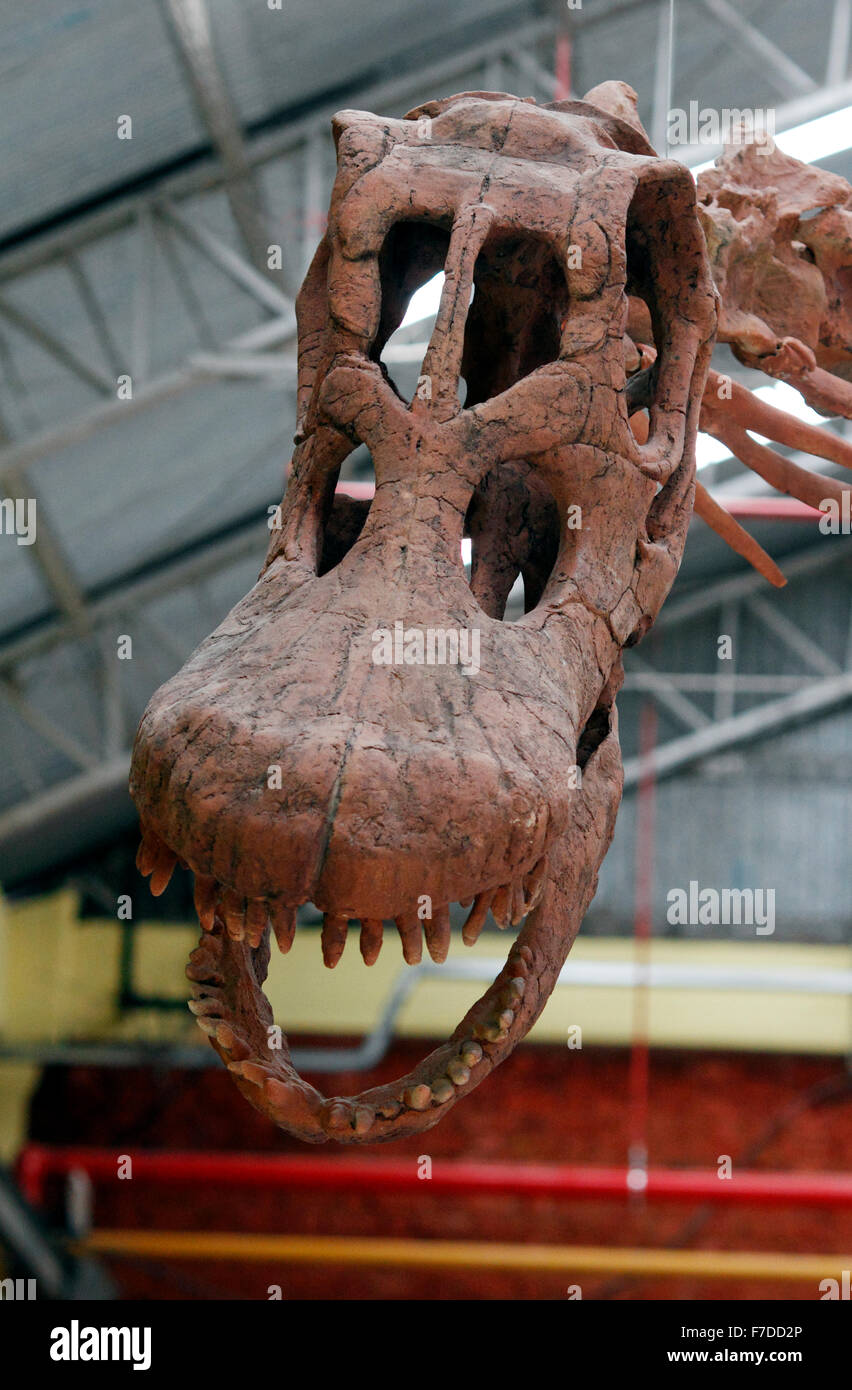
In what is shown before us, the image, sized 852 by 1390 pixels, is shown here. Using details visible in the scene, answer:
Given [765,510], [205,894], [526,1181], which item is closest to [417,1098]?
[205,894]

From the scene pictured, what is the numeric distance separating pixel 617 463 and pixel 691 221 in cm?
52

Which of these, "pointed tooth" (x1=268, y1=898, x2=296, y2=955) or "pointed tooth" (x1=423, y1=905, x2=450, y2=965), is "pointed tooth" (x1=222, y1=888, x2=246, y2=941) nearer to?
"pointed tooth" (x1=268, y1=898, x2=296, y2=955)

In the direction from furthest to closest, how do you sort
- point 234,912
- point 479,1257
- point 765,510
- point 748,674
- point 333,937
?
point 748,674, point 479,1257, point 765,510, point 234,912, point 333,937

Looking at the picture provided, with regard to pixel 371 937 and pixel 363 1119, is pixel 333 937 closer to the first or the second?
pixel 371 937

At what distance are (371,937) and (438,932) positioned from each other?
88 millimetres

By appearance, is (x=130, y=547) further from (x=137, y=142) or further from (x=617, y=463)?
(x=617, y=463)

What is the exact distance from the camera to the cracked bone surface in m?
1.64

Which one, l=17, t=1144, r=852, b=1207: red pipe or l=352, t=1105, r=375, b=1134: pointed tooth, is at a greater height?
l=352, t=1105, r=375, b=1134: pointed tooth

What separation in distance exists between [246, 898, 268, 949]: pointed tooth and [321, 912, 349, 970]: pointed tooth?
0.30 ft

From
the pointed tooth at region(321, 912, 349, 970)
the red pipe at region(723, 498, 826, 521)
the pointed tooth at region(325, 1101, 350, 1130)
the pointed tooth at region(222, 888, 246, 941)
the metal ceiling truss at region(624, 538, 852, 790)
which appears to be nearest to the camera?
the pointed tooth at region(321, 912, 349, 970)

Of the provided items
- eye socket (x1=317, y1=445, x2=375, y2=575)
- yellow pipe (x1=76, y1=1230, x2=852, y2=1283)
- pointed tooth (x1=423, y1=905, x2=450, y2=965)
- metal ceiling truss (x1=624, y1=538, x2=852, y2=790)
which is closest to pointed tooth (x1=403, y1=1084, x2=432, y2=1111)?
pointed tooth (x1=423, y1=905, x2=450, y2=965)

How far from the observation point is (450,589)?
1882mm

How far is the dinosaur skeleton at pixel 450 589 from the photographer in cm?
164

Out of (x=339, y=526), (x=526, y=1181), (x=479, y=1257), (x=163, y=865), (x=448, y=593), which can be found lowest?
(x=479, y=1257)
